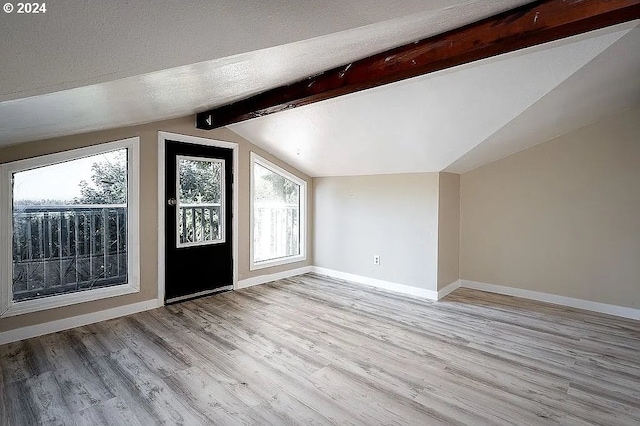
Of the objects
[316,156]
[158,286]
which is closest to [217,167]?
[316,156]

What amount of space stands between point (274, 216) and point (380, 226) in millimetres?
1630


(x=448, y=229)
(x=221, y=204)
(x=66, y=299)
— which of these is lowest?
(x=66, y=299)

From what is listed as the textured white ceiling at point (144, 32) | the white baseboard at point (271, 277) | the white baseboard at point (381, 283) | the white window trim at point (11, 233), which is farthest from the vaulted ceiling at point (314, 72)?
the white baseboard at point (271, 277)

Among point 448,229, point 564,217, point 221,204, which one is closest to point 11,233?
point 221,204

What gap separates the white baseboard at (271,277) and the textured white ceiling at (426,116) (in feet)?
5.54

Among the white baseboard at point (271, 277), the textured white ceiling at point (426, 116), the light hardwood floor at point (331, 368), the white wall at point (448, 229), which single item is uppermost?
the textured white ceiling at point (426, 116)

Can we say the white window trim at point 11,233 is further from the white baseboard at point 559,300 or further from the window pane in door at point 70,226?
the white baseboard at point 559,300

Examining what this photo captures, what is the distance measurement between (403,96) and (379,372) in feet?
7.12

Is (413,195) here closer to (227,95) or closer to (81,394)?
(227,95)

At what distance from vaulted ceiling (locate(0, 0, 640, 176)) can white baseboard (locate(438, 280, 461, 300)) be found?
1503mm

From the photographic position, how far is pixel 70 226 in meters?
3.13

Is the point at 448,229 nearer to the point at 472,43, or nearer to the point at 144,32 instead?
the point at 472,43

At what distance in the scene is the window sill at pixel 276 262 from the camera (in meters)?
4.60

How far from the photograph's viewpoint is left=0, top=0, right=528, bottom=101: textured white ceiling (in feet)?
2.59
